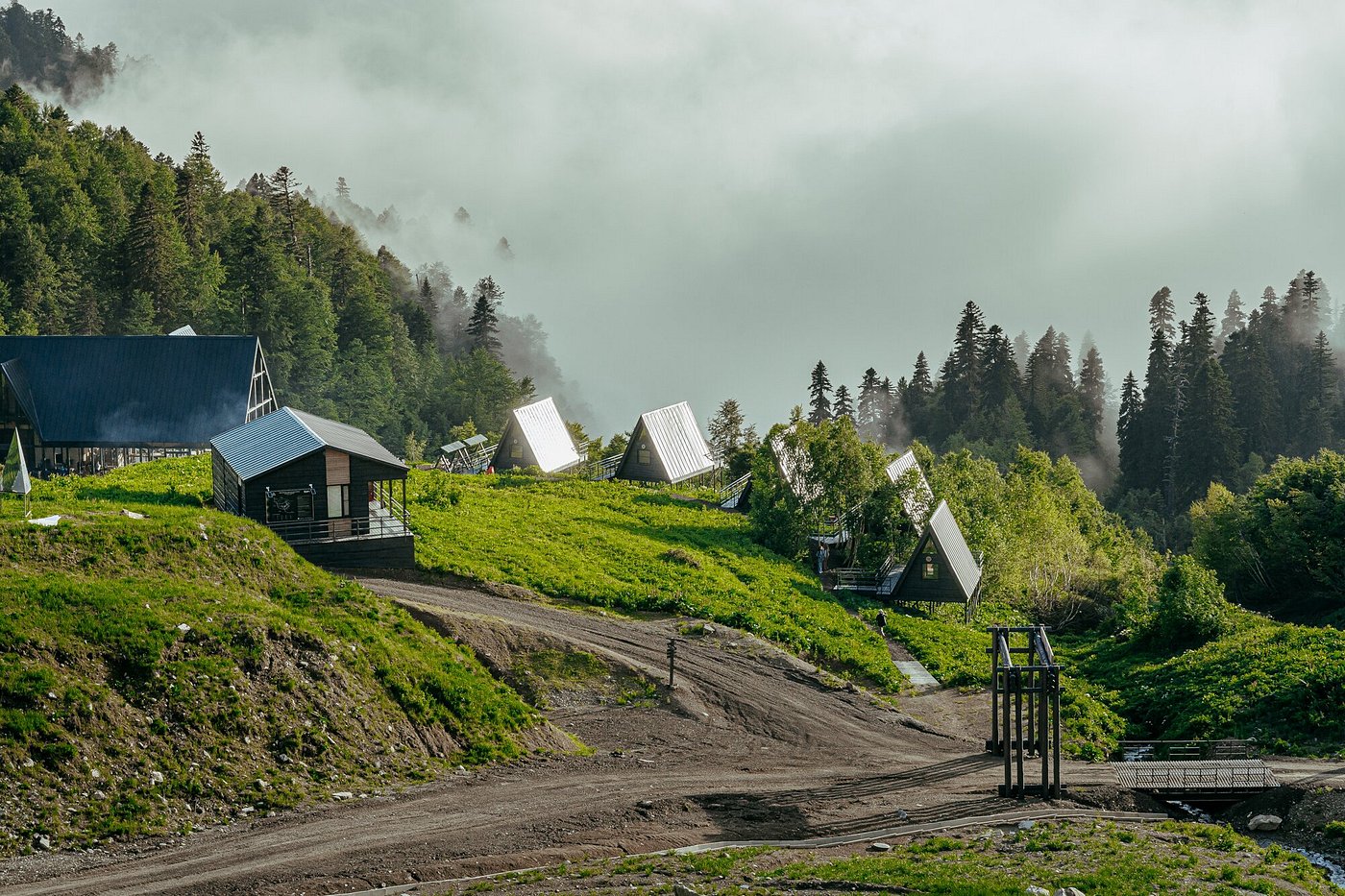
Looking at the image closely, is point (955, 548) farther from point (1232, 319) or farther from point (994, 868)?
point (1232, 319)

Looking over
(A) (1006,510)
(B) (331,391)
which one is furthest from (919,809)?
(B) (331,391)

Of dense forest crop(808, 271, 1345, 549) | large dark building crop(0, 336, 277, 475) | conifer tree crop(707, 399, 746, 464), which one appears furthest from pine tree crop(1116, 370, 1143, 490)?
large dark building crop(0, 336, 277, 475)

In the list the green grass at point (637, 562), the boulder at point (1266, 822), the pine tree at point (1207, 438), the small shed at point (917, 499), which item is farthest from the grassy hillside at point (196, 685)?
the pine tree at point (1207, 438)

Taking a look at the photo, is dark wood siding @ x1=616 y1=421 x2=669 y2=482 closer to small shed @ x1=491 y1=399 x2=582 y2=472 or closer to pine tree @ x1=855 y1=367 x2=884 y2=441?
small shed @ x1=491 y1=399 x2=582 y2=472

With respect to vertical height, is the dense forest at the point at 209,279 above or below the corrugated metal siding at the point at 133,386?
above

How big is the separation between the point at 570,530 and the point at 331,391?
224ft

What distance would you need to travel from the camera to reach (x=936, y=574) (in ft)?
191

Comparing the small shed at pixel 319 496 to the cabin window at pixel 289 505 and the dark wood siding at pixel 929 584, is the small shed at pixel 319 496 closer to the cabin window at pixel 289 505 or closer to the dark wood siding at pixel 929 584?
the cabin window at pixel 289 505

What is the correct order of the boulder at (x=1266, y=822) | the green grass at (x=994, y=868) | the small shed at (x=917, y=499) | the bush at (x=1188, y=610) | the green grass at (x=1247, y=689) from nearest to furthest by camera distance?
the green grass at (x=994, y=868), the boulder at (x=1266, y=822), the green grass at (x=1247, y=689), the bush at (x=1188, y=610), the small shed at (x=917, y=499)

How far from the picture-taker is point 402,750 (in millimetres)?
31375

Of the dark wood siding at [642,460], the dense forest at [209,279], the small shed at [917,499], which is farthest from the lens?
the dense forest at [209,279]

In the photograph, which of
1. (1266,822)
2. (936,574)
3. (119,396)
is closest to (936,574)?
(936,574)

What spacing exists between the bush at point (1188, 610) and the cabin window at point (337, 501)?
32181 millimetres

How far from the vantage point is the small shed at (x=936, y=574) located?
190ft
